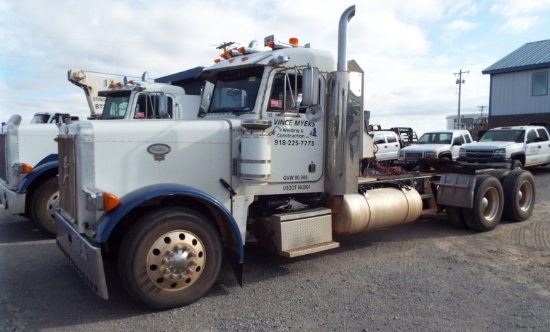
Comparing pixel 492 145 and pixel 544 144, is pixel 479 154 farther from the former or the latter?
pixel 544 144

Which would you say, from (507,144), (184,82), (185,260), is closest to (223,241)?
(185,260)

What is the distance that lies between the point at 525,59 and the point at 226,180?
84.8 ft

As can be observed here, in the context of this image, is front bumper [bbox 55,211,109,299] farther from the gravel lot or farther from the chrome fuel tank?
the chrome fuel tank

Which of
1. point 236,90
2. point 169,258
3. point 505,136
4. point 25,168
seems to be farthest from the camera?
point 505,136

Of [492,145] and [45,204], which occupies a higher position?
[492,145]

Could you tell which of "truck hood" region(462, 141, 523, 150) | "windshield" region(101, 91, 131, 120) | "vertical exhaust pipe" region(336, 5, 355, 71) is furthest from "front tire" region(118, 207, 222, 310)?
"truck hood" region(462, 141, 523, 150)

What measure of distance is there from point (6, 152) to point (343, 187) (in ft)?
18.6

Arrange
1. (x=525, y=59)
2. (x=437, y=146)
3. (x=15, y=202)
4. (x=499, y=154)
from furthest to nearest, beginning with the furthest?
(x=525, y=59)
(x=437, y=146)
(x=499, y=154)
(x=15, y=202)

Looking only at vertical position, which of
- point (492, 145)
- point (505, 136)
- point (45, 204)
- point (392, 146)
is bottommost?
point (45, 204)

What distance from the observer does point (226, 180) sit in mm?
4883

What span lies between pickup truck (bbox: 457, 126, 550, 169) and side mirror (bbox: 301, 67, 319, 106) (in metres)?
11.9

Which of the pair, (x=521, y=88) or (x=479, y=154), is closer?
(x=479, y=154)

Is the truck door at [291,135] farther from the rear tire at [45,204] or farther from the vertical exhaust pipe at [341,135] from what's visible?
the rear tire at [45,204]

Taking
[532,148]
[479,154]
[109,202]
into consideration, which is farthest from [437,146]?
[109,202]
